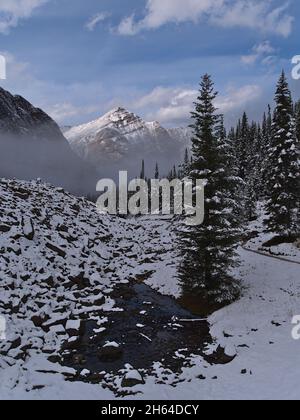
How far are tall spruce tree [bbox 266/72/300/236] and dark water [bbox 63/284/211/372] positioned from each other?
46.4ft

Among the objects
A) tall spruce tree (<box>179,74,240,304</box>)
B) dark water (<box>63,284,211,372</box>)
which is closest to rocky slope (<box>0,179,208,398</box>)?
dark water (<box>63,284,211,372</box>)

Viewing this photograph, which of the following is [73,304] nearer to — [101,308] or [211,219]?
[101,308]

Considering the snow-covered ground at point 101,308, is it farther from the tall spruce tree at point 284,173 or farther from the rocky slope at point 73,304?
the tall spruce tree at point 284,173

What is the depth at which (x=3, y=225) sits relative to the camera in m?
23.3

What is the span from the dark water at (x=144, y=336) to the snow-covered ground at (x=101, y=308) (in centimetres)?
60

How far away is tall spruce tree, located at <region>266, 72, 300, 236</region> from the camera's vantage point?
31625mm

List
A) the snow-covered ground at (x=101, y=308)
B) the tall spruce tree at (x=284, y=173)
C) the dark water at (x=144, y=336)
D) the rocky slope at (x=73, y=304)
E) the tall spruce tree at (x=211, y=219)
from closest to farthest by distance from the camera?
the snow-covered ground at (x=101, y=308), the rocky slope at (x=73, y=304), the dark water at (x=144, y=336), the tall spruce tree at (x=211, y=219), the tall spruce tree at (x=284, y=173)

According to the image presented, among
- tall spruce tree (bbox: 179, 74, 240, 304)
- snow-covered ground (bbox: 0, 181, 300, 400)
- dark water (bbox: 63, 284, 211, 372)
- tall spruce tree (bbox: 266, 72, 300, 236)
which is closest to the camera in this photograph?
snow-covered ground (bbox: 0, 181, 300, 400)

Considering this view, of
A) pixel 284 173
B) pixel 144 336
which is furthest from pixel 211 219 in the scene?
pixel 284 173

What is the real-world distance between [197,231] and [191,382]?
879 centimetres

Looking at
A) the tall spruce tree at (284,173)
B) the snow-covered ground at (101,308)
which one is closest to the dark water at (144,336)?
the snow-covered ground at (101,308)

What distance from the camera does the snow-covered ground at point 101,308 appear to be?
12961 mm

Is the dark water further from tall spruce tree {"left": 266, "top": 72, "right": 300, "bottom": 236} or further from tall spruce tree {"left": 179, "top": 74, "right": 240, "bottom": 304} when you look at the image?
tall spruce tree {"left": 266, "top": 72, "right": 300, "bottom": 236}

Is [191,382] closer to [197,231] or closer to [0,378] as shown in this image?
[0,378]
